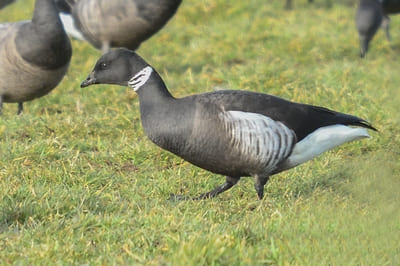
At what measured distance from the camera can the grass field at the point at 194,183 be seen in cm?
469

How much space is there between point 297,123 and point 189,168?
1331 mm

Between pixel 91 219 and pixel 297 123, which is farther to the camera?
pixel 297 123

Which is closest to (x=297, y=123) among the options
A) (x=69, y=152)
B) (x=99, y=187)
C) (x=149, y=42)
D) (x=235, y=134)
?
(x=235, y=134)

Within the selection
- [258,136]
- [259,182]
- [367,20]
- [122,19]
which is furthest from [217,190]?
[367,20]

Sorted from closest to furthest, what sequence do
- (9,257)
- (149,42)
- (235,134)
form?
1. (9,257)
2. (235,134)
3. (149,42)

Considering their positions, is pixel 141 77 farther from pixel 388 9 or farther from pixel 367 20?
pixel 388 9

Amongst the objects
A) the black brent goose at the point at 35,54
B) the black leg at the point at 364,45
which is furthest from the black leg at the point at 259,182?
the black leg at the point at 364,45

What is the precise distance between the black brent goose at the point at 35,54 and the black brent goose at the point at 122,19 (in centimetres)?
247

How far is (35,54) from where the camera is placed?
8102mm

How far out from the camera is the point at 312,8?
15.0 m

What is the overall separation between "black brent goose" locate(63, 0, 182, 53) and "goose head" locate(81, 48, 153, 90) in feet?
15.0

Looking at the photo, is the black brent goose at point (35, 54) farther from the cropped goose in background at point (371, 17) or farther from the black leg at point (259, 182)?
the cropped goose in background at point (371, 17)

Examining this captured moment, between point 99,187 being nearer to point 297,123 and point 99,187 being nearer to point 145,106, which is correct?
point 145,106

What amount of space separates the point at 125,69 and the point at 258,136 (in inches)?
45.0
